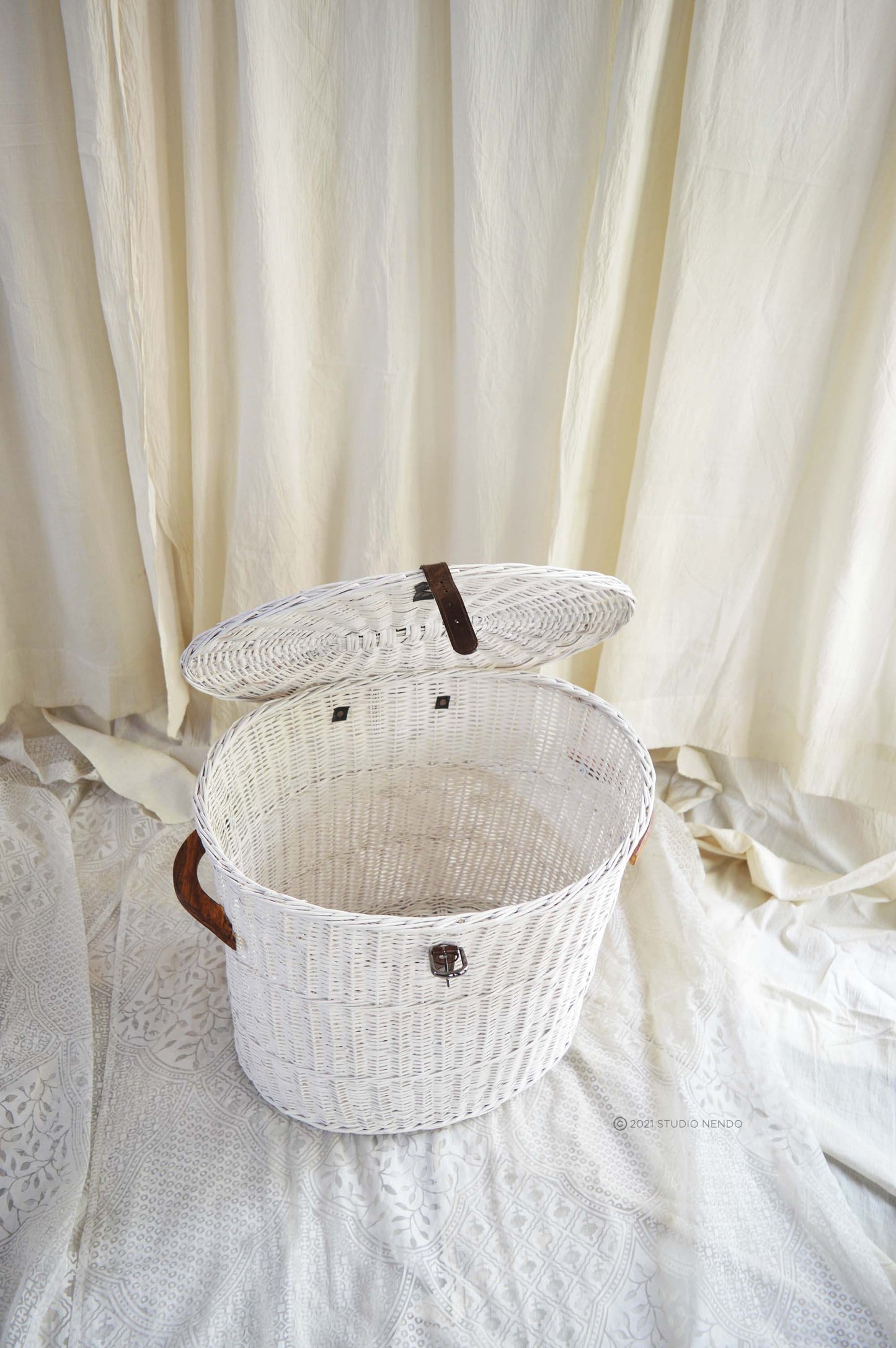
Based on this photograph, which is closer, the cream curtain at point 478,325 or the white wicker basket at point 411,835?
the white wicker basket at point 411,835

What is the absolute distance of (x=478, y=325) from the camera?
111 centimetres

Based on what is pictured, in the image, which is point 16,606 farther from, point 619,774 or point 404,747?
point 619,774

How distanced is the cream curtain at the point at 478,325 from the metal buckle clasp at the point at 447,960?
58 centimetres

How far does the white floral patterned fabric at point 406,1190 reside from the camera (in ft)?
2.58

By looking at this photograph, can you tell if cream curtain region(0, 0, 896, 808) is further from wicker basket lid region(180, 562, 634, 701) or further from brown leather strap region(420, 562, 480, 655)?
brown leather strap region(420, 562, 480, 655)

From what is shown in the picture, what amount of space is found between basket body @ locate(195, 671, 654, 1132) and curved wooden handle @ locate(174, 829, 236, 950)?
2 centimetres

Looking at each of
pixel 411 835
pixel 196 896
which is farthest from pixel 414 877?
pixel 196 896

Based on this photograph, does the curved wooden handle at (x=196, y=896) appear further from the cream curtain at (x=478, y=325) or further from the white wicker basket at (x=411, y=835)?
the cream curtain at (x=478, y=325)

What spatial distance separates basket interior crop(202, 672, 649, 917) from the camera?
1.05 m

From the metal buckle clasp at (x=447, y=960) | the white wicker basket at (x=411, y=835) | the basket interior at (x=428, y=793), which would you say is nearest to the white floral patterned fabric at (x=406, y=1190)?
the white wicker basket at (x=411, y=835)

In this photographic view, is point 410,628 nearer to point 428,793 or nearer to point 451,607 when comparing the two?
point 451,607

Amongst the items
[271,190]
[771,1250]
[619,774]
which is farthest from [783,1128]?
[271,190]

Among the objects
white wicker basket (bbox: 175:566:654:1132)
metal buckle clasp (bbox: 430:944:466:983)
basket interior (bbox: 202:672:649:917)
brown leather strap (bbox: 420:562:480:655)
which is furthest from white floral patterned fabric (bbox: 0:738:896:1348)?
brown leather strap (bbox: 420:562:480:655)

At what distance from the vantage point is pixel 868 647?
1.20 m
